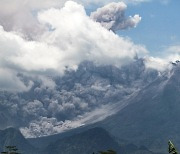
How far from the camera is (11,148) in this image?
119m

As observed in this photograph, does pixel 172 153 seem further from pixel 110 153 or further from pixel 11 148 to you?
pixel 11 148

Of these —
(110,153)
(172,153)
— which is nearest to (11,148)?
(110,153)

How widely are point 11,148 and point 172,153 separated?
173 feet

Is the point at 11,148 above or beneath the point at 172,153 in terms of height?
above

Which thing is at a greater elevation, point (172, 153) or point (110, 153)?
point (110, 153)

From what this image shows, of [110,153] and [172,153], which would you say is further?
[110,153]

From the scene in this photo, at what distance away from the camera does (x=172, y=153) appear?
7925 cm

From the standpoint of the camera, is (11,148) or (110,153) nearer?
(110,153)

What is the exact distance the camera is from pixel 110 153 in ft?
344

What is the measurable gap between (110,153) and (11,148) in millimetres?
28544

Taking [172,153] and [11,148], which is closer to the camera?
[172,153]

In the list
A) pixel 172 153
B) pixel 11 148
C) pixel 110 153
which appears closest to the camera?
pixel 172 153

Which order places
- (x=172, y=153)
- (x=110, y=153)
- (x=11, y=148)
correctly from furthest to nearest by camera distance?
(x=11, y=148) → (x=110, y=153) → (x=172, y=153)
